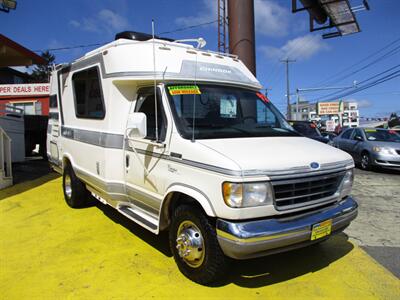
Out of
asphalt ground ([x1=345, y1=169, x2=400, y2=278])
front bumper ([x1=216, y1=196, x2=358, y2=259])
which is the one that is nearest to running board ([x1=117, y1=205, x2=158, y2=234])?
front bumper ([x1=216, y1=196, x2=358, y2=259])

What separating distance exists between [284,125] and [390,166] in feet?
28.2

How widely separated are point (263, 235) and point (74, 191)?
14.5 feet

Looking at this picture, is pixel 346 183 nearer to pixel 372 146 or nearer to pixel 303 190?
pixel 303 190

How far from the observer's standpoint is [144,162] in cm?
456

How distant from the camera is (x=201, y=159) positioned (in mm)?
3604

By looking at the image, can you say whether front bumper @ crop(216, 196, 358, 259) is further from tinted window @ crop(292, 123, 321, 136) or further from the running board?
tinted window @ crop(292, 123, 321, 136)

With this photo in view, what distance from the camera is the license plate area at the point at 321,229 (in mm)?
3674

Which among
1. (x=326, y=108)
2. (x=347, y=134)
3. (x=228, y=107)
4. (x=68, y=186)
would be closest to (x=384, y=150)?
(x=347, y=134)

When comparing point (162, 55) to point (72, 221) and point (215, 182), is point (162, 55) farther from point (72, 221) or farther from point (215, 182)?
point (72, 221)

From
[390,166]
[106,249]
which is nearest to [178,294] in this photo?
[106,249]

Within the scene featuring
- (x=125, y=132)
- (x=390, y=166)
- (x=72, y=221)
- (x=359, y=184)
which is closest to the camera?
(x=125, y=132)

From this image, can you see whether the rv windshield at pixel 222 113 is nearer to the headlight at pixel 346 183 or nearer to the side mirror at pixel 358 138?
the headlight at pixel 346 183

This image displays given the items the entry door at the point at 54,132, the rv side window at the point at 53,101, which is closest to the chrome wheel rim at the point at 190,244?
the entry door at the point at 54,132

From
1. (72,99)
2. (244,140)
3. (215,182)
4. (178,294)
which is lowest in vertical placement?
(178,294)
